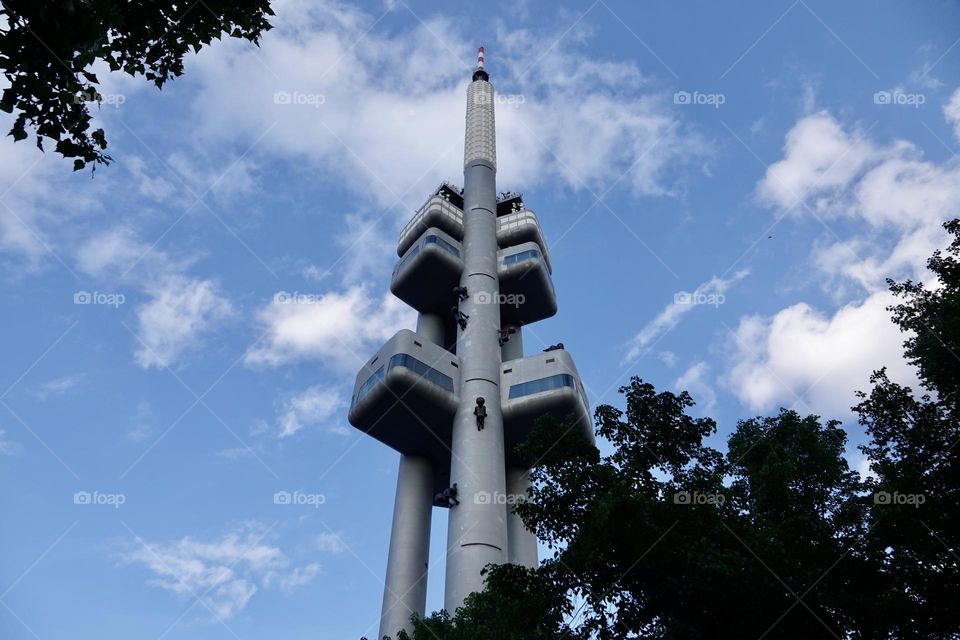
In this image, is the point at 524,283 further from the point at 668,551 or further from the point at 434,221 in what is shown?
the point at 668,551

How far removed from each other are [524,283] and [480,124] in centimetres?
1922

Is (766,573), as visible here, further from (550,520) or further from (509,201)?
(509,201)

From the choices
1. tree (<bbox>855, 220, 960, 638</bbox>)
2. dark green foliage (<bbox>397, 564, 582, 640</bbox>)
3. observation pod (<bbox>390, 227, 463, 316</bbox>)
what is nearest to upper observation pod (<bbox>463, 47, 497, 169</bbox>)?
observation pod (<bbox>390, 227, 463, 316</bbox>)

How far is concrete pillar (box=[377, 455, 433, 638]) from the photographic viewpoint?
42.6 m

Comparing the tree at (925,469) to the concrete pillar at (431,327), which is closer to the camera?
the tree at (925,469)

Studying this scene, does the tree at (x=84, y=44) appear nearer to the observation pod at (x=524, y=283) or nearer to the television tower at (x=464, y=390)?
the television tower at (x=464, y=390)

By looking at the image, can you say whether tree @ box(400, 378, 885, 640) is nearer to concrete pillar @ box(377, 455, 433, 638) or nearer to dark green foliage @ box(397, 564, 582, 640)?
dark green foliage @ box(397, 564, 582, 640)

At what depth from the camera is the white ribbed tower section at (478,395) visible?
3972 cm

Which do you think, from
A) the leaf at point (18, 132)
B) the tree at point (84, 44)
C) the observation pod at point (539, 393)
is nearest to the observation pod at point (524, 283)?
the observation pod at point (539, 393)

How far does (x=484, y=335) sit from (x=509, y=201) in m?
21.3

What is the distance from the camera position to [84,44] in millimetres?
10617

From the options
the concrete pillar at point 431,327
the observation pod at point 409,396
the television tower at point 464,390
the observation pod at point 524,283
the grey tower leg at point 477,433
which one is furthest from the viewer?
the concrete pillar at point 431,327

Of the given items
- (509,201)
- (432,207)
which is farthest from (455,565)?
(509,201)

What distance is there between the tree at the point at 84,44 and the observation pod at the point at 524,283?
145ft
